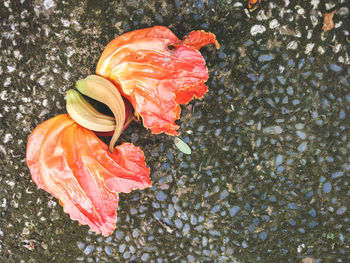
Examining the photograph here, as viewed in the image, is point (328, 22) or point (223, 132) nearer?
point (328, 22)

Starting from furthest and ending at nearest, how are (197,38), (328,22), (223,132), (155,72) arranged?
(223,132), (328,22), (197,38), (155,72)

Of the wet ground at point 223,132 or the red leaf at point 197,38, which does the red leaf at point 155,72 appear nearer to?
the red leaf at point 197,38

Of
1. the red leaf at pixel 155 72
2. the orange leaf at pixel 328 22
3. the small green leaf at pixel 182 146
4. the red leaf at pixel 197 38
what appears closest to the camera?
the red leaf at pixel 155 72

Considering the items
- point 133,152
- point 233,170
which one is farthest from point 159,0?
point 233,170

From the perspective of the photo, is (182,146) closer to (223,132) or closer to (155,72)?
(223,132)

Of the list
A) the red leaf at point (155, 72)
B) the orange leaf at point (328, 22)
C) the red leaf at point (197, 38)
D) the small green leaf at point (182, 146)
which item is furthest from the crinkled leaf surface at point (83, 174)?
the orange leaf at point (328, 22)

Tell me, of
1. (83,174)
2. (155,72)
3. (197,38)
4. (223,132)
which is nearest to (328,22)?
(197,38)

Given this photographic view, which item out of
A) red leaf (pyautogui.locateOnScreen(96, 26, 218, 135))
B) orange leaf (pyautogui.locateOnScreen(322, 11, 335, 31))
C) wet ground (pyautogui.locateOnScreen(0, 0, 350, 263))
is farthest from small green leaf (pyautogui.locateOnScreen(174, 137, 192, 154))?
orange leaf (pyautogui.locateOnScreen(322, 11, 335, 31))
